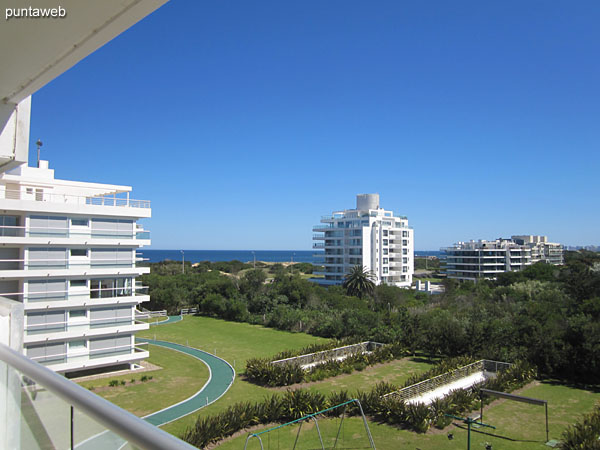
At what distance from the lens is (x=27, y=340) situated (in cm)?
1850

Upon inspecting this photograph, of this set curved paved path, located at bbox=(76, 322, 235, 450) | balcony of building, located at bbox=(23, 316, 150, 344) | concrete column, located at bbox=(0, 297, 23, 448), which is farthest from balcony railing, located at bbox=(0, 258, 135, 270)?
concrete column, located at bbox=(0, 297, 23, 448)

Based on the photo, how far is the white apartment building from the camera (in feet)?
208

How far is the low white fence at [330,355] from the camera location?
22453 millimetres

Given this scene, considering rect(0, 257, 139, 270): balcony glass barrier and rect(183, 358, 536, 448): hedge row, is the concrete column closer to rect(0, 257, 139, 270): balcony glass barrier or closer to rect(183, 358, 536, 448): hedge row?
rect(183, 358, 536, 448): hedge row

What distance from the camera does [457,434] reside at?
47.3ft

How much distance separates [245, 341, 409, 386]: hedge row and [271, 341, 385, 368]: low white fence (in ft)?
1.55

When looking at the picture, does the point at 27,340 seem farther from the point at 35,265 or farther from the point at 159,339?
the point at 159,339

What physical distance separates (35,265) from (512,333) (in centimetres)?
2332

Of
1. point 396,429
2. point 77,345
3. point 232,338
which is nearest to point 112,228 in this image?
point 77,345

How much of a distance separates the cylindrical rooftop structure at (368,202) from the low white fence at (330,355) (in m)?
41.8

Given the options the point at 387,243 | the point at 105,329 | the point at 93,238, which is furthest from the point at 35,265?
the point at 387,243

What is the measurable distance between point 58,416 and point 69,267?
20.0 meters

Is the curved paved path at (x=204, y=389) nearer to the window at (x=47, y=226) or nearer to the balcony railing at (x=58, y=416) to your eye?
the window at (x=47, y=226)

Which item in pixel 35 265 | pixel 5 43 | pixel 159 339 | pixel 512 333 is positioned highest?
pixel 5 43
